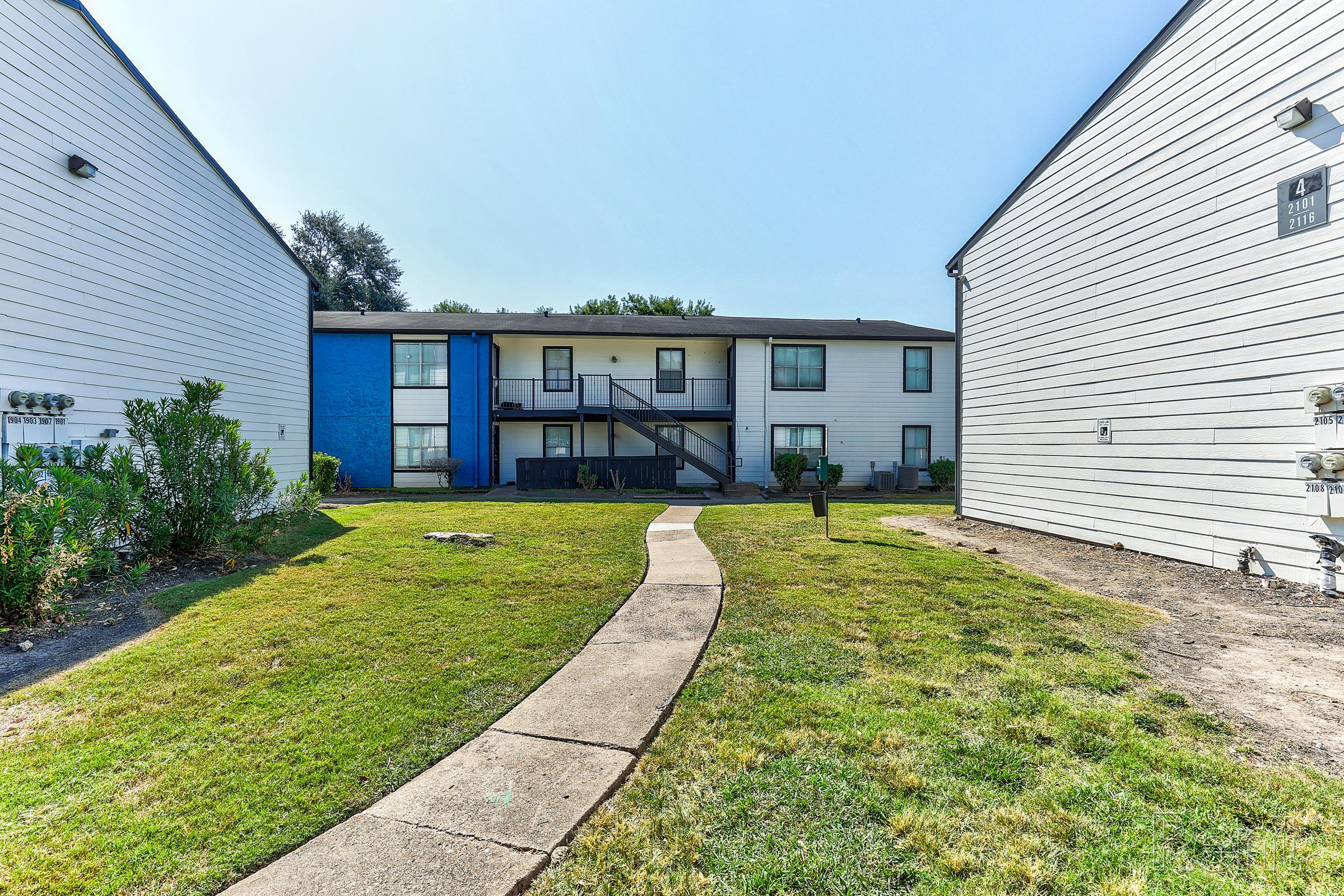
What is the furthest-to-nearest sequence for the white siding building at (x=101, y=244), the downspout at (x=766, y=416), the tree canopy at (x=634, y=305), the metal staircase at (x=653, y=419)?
the tree canopy at (x=634, y=305)
the downspout at (x=766, y=416)
the metal staircase at (x=653, y=419)
the white siding building at (x=101, y=244)

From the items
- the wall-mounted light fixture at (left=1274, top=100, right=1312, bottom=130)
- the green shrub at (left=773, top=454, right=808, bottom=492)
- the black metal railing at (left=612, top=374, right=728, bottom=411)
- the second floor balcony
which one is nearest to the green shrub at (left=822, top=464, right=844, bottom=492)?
the green shrub at (left=773, top=454, right=808, bottom=492)

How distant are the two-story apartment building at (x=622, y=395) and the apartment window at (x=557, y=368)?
4cm

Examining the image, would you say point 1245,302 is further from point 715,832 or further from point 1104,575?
point 715,832

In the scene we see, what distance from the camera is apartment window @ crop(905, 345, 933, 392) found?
18.5 metres

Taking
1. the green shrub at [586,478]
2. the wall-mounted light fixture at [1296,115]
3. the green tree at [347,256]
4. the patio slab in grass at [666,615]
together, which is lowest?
the patio slab in grass at [666,615]

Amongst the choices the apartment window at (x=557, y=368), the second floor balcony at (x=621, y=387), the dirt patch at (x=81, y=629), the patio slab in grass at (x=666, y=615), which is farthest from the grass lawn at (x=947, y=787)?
the apartment window at (x=557, y=368)

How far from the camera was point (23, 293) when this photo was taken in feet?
19.6

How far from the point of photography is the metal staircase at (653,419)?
56.1 ft

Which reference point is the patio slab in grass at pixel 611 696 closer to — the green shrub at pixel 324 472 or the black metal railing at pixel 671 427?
the green shrub at pixel 324 472

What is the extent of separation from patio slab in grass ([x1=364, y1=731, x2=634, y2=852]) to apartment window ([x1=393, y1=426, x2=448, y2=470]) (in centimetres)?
1656

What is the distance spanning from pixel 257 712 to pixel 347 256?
43.4 m

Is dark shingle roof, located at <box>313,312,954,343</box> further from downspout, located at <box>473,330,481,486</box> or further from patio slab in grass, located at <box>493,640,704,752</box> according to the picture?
patio slab in grass, located at <box>493,640,704,752</box>

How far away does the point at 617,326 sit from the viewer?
736 inches

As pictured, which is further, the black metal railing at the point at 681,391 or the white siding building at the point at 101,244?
the black metal railing at the point at 681,391
